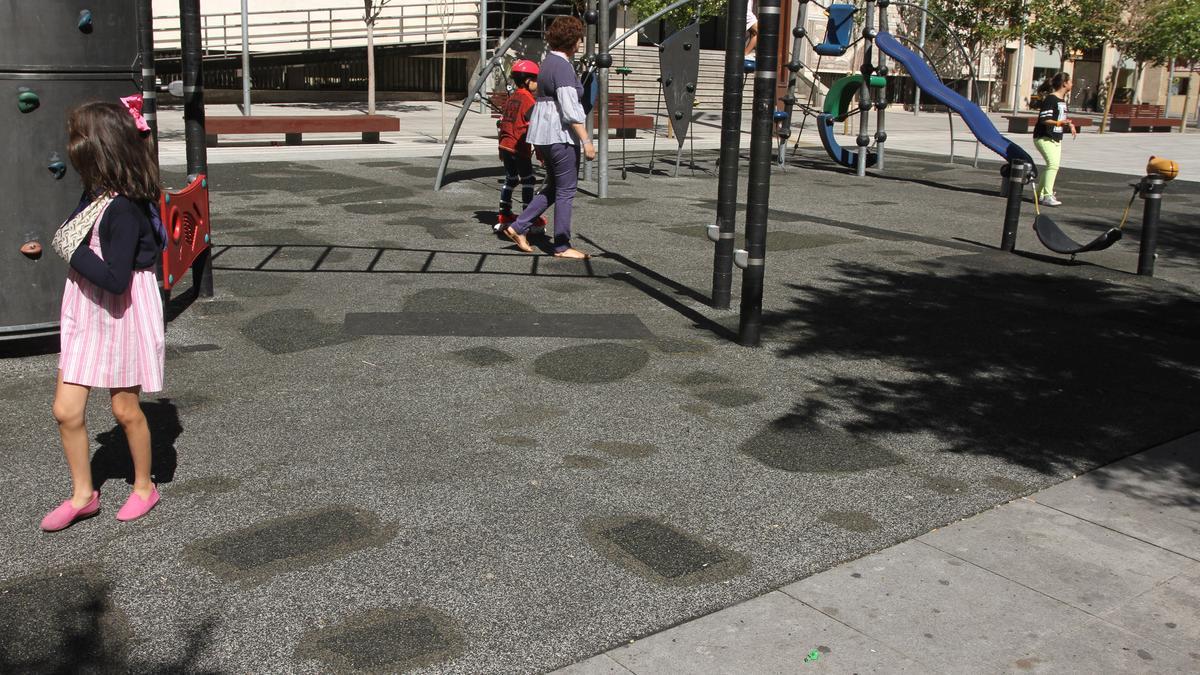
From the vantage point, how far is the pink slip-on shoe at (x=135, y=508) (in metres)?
4.43

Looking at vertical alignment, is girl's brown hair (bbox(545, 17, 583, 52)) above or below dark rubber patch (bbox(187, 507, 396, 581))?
above

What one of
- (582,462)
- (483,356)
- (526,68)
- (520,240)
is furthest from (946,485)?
(526,68)

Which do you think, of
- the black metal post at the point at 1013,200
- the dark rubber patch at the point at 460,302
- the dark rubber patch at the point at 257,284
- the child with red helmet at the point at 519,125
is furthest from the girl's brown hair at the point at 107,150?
the black metal post at the point at 1013,200

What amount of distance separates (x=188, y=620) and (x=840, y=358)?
14.6 ft

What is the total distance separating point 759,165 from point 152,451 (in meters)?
3.80

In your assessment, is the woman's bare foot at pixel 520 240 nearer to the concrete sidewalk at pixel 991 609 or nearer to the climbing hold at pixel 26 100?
the climbing hold at pixel 26 100

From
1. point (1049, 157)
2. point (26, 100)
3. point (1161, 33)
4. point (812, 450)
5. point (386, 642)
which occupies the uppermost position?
point (1161, 33)

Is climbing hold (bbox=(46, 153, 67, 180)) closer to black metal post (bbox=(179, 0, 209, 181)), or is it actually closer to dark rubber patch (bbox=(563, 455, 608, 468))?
black metal post (bbox=(179, 0, 209, 181))

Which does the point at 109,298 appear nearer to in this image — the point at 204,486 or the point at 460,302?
the point at 204,486

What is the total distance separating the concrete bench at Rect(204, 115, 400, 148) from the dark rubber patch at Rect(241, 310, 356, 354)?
11.5 meters

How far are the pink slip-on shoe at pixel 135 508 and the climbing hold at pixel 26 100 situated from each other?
2.80 meters

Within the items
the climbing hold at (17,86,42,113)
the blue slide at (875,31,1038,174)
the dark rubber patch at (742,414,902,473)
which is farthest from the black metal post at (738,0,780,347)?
the blue slide at (875,31,1038,174)

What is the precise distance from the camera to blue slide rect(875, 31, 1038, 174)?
1612 centimetres

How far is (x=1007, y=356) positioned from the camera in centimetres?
720
